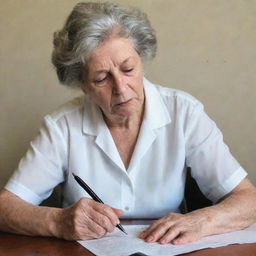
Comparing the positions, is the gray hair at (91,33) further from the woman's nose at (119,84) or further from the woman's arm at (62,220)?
the woman's arm at (62,220)

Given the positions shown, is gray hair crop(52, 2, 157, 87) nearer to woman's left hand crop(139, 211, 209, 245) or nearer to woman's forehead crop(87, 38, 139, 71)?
woman's forehead crop(87, 38, 139, 71)

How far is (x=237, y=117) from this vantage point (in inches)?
74.6

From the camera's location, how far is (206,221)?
3.89 ft

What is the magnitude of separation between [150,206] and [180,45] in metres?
0.75

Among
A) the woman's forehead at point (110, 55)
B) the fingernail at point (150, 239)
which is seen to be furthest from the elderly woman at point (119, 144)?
the fingernail at point (150, 239)

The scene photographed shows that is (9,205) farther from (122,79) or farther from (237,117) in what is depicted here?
(237,117)

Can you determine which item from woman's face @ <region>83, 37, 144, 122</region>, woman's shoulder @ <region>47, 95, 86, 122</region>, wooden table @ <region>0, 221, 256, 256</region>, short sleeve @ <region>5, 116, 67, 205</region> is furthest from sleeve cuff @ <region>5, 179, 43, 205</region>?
woman's face @ <region>83, 37, 144, 122</region>

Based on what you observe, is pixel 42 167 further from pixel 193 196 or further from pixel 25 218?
pixel 193 196

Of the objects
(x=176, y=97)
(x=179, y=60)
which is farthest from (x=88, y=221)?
(x=179, y=60)

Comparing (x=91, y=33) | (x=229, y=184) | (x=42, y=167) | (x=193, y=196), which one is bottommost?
(x=193, y=196)

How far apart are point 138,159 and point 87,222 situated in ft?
1.13

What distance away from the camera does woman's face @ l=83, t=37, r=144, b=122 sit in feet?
4.29

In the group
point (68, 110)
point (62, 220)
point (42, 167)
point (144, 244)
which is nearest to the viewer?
point (144, 244)

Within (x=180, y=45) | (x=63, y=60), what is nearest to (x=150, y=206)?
(x=63, y=60)
